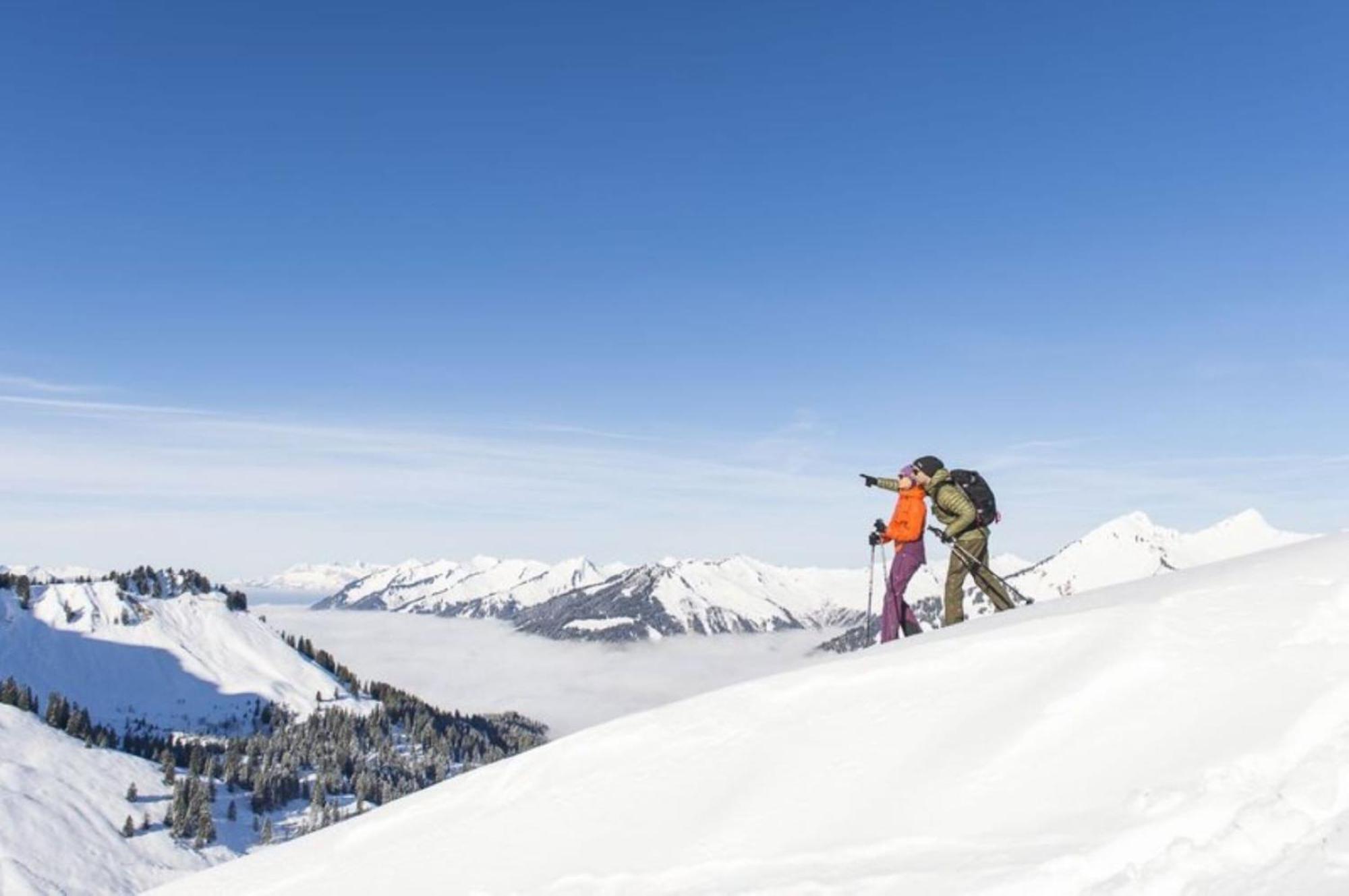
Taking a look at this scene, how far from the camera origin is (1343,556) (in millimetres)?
10891

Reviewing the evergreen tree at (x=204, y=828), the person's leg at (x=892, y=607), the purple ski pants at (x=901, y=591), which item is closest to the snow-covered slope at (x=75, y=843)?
the evergreen tree at (x=204, y=828)

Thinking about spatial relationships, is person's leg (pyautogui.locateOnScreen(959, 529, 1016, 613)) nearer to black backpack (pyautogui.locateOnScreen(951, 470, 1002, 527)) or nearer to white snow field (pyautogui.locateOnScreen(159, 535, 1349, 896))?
black backpack (pyautogui.locateOnScreen(951, 470, 1002, 527))

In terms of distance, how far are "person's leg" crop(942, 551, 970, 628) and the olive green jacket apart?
0.72 metres

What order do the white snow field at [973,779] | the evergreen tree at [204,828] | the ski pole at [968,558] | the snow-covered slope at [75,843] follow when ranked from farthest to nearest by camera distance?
the evergreen tree at [204,828]
the snow-covered slope at [75,843]
the ski pole at [968,558]
the white snow field at [973,779]

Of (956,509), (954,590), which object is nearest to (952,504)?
(956,509)

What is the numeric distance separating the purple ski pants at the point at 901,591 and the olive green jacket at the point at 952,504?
0.81 m

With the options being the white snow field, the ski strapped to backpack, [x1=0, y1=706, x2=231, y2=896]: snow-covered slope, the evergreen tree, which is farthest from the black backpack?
the evergreen tree

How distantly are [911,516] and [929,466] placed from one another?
3.86 ft

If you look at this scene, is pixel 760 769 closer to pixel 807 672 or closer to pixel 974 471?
pixel 807 672

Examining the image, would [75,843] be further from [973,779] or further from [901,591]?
[973,779]

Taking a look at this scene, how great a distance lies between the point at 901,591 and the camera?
19.0 meters

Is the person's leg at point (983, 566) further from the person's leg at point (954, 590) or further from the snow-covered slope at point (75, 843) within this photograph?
the snow-covered slope at point (75, 843)

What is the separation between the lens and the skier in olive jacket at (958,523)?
1836cm

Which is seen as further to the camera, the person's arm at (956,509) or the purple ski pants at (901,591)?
the purple ski pants at (901,591)
